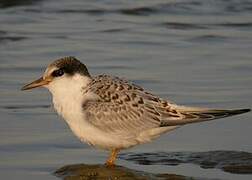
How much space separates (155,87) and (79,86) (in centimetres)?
213

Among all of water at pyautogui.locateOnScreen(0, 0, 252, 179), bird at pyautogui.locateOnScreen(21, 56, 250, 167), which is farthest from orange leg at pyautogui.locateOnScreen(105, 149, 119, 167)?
water at pyautogui.locateOnScreen(0, 0, 252, 179)

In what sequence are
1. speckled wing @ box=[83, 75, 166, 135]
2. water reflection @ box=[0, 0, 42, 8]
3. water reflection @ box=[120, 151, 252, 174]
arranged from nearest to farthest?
water reflection @ box=[120, 151, 252, 174] → speckled wing @ box=[83, 75, 166, 135] → water reflection @ box=[0, 0, 42, 8]

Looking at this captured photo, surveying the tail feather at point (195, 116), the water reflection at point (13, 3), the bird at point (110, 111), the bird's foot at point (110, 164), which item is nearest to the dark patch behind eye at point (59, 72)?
the bird at point (110, 111)

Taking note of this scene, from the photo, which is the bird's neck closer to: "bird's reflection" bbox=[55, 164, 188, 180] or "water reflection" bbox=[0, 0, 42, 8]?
"bird's reflection" bbox=[55, 164, 188, 180]

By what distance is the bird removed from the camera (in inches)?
296

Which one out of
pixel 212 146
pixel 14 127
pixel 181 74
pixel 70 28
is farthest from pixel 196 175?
pixel 70 28

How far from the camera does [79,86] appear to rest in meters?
7.64

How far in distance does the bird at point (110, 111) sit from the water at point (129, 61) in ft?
0.91

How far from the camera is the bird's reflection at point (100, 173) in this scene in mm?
7352

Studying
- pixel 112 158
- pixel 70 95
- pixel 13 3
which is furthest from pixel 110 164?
pixel 13 3

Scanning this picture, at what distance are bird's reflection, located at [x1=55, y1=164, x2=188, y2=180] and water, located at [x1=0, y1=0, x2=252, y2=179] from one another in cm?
10

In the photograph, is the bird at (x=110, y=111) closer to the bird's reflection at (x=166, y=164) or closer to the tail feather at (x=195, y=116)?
the tail feather at (x=195, y=116)

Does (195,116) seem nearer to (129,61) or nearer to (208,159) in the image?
(208,159)

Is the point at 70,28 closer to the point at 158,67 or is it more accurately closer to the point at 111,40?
the point at 111,40
